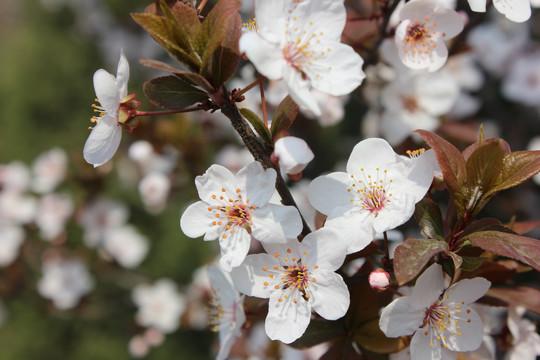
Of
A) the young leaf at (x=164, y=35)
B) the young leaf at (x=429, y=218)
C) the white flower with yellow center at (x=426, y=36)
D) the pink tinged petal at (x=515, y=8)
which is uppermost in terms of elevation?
the young leaf at (x=164, y=35)

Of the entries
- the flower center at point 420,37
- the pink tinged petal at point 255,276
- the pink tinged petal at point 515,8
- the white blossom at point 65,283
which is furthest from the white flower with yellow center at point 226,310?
the white blossom at point 65,283

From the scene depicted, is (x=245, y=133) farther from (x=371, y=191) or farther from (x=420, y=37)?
(x=420, y=37)

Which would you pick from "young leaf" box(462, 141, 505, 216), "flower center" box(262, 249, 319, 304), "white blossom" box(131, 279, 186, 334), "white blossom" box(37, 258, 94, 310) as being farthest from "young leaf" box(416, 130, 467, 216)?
"white blossom" box(37, 258, 94, 310)

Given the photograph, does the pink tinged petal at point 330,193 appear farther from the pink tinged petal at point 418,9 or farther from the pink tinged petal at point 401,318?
the pink tinged petal at point 418,9

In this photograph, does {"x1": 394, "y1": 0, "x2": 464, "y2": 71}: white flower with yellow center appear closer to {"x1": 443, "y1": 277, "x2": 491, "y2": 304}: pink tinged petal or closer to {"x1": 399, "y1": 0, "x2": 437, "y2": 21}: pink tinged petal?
{"x1": 399, "y1": 0, "x2": 437, "y2": 21}: pink tinged petal

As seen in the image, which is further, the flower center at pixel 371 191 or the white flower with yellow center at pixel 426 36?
the white flower with yellow center at pixel 426 36
